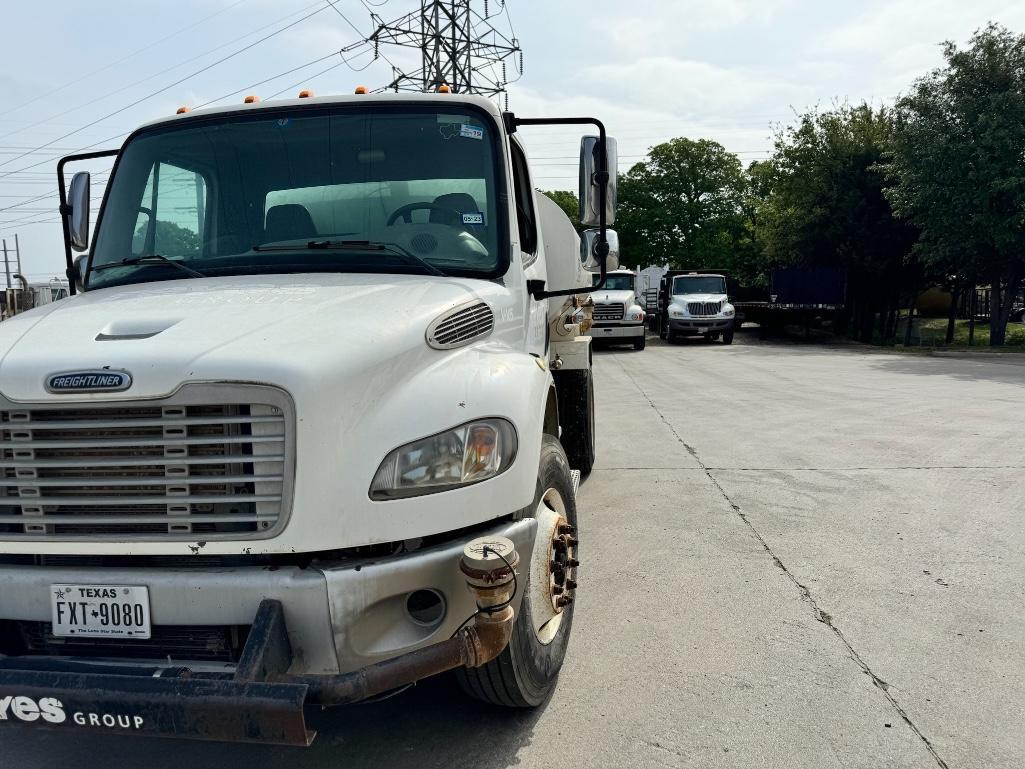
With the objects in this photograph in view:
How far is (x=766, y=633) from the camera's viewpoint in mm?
4020

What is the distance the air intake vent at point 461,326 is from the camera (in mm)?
2855

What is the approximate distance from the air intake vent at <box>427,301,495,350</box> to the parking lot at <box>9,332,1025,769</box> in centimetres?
153

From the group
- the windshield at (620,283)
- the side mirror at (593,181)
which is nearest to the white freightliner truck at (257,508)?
the side mirror at (593,181)

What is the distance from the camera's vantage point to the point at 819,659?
373cm

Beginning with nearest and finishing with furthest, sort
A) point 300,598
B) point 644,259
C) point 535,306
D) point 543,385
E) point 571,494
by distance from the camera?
1. point 300,598
2. point 543,385
3. point 571,494
4. point 535,306
5. point 644,259

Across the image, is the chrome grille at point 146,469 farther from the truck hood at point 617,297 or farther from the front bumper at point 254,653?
the truck hood at point 617,297

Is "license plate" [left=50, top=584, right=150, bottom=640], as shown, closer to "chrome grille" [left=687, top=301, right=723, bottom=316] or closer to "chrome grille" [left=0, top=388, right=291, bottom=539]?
"chrome grille" [left=0, top=388, right=291, bottom=539]

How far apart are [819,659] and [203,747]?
266cm

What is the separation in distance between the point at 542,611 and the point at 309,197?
6.71ft

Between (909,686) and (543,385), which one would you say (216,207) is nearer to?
(543,385)

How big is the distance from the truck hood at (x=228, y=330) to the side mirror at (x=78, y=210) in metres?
1.32

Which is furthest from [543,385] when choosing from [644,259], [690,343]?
[644,259]

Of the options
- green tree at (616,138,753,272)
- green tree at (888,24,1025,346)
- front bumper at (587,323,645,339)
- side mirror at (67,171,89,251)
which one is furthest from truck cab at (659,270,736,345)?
green tree at (616,138,753,272)

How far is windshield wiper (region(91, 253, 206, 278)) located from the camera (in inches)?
135
